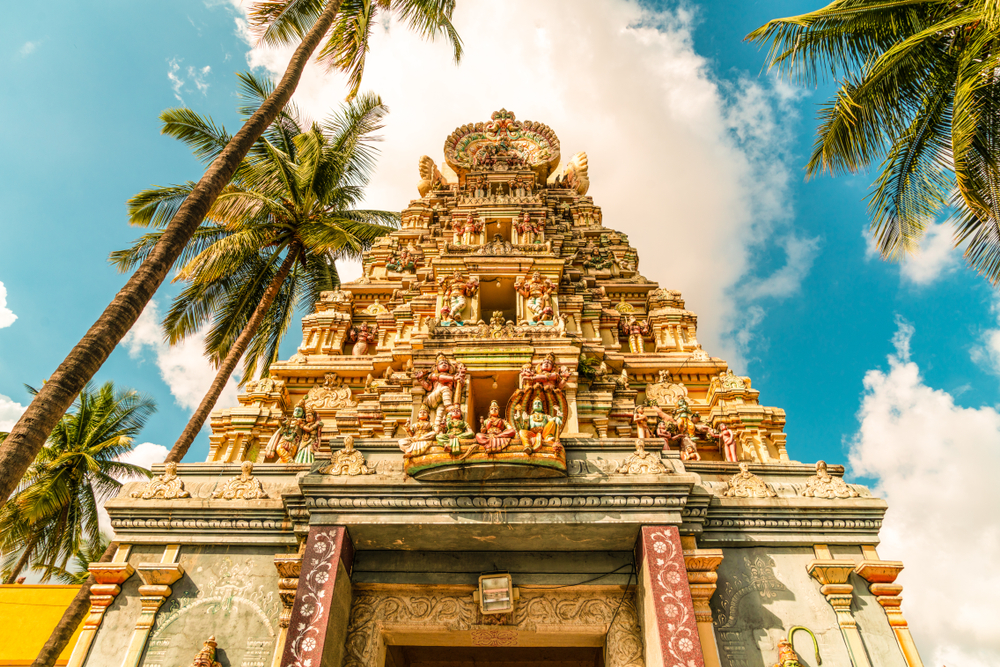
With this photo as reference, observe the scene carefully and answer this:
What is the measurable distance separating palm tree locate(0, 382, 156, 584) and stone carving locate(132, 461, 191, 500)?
13.2 m

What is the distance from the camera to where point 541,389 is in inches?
436

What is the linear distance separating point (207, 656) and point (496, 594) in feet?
12.4

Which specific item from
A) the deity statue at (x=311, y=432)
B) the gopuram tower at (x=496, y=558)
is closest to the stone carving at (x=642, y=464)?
the gopuram tower at (x=496, y=558)

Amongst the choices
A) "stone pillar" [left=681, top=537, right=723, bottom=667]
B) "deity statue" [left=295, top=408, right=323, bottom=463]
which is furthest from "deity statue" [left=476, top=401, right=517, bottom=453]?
"deity statue" [left=295, top=408, right=323, bottom=463]

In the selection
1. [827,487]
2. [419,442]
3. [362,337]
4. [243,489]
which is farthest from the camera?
[362,337]

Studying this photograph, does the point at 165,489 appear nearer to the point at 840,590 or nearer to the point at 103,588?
the point at 103,588

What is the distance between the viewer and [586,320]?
1546 centimetres

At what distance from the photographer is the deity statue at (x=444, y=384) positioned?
425 inches

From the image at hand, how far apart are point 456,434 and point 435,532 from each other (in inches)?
53.4

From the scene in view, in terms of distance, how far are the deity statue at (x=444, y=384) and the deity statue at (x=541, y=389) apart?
38.8 inches

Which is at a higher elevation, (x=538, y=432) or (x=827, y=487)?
(x=538, y=432)

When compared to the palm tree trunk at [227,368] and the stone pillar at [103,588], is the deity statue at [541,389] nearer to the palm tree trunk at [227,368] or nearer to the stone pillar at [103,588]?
the stone pillar at [103,588]

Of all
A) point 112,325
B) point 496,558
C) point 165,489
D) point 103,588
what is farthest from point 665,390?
point 103,588

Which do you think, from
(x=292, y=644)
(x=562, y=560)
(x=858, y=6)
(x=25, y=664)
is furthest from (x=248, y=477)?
(x=858, y=6)
